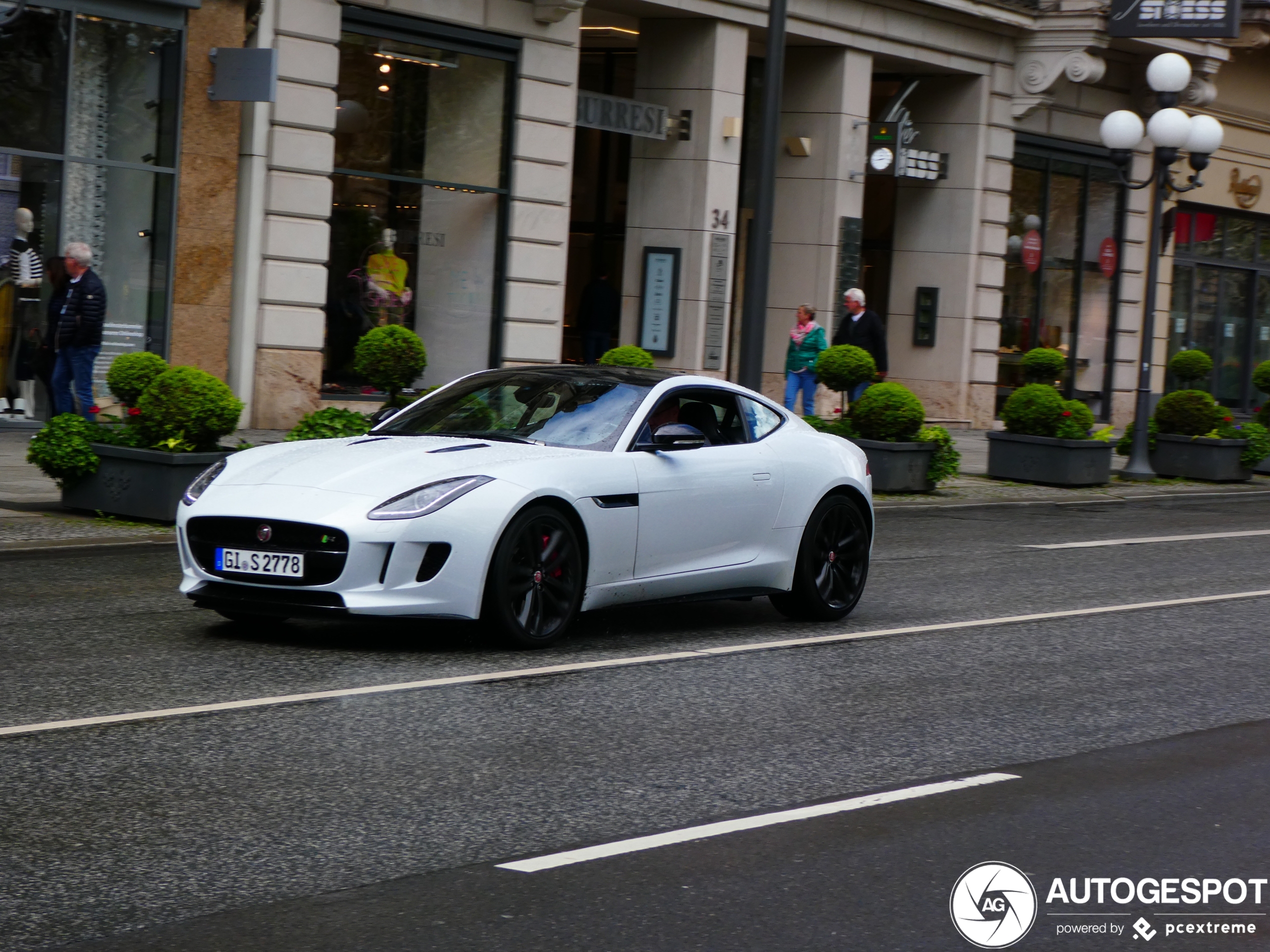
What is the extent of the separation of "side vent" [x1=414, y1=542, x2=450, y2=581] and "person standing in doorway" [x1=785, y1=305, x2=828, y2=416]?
15.1 metres

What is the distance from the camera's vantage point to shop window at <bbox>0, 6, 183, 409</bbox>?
18531 millimetres

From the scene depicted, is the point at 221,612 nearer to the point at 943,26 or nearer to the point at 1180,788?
the point at 1180,788

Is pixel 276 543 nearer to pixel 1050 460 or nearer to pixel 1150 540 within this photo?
pixel 1150 540

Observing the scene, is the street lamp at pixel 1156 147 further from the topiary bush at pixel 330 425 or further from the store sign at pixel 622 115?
the topiary bush at pixel 330 425

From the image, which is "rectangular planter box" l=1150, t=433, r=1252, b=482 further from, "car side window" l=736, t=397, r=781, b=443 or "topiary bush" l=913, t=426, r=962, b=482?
"car side window" l=736, t=397, r=781, b=443

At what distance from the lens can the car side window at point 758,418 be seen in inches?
382

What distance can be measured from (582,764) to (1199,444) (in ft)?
59.5

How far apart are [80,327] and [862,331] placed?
10.0m

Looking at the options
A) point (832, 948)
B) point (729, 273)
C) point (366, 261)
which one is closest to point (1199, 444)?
point (729, 273)

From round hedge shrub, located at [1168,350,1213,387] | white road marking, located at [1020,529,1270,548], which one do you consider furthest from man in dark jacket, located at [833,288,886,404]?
white road marking, located at [1020,529,1270,548]

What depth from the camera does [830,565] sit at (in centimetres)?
1002

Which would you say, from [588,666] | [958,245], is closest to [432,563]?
[588,666]

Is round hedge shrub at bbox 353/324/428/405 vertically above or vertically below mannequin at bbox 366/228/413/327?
below

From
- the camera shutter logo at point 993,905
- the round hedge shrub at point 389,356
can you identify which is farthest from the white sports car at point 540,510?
the round hedge shrub at point 389,356
